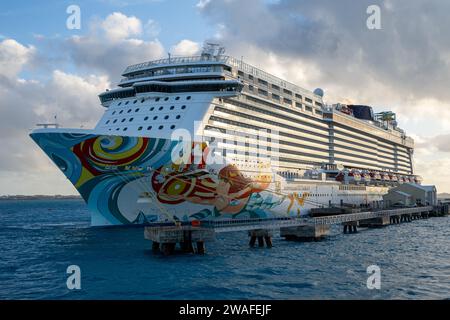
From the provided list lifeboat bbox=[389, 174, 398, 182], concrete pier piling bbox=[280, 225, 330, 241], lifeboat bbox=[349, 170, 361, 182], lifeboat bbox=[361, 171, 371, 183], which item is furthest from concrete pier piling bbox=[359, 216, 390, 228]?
lifeboat bbox=[389, 174, 398, 182]

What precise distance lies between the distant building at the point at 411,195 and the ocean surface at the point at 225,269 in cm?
3812

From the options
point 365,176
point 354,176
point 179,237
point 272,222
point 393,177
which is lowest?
point 179,237

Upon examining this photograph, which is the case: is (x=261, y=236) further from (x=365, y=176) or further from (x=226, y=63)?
(x=365, y=176)

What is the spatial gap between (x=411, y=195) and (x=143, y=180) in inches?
2294

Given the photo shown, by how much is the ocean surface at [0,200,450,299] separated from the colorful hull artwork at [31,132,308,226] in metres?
2.53

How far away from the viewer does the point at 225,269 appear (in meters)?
22.9

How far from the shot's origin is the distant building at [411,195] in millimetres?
71625

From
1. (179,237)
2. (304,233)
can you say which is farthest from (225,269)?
(304,233)

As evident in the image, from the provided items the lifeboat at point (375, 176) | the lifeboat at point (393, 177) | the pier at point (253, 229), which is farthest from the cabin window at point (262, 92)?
the lifeboat at point (393, 177)

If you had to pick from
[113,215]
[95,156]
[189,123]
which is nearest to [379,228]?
[189,123]

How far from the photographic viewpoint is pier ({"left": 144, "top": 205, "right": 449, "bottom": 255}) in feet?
89.0
